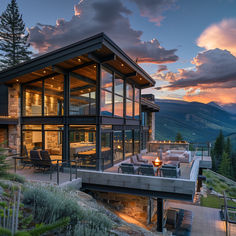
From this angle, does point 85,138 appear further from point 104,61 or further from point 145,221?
point 145,221

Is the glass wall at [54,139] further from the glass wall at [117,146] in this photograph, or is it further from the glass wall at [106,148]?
the glass wall at [117,146]

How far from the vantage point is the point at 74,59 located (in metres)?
10.1

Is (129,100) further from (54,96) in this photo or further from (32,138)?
(32,138)

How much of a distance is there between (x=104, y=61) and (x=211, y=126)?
646 feet

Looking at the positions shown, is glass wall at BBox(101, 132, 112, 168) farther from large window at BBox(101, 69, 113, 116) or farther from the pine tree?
the pine tree

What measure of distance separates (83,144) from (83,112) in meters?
1.99

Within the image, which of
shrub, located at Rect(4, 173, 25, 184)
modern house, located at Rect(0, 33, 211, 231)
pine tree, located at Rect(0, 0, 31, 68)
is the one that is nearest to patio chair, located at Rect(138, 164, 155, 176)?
modern house, located at Rect(0, 33, 211, 231)

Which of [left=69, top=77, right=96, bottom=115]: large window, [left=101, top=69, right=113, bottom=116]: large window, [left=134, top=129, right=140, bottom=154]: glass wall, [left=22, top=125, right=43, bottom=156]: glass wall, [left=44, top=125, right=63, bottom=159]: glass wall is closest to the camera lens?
[left=69, top=77, right=96, bottom=115]: large window

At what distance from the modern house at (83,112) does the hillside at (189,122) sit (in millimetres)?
146098

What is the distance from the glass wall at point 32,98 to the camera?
12.4 meters

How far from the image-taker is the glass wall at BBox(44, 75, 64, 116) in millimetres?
11437

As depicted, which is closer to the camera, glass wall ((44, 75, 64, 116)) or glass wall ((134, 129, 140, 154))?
glass wall ((44, 75, 64, 116))

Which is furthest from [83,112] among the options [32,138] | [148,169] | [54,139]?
[148,169]

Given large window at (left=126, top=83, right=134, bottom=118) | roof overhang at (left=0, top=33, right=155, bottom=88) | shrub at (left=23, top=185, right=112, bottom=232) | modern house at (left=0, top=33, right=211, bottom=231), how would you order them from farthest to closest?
1. large window at (left=126, top=83, right=134, bottom=118)
2. roof overhang at (left=0, top=33, right=155, bottom=88)
3. modern house at (left=0, top=33, right=211, bottom=231)
4. shrub at (left=23, top=185, right=112, bottom=232)
